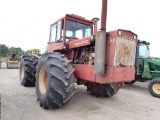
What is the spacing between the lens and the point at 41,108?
474cm

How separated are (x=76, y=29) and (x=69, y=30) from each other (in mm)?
309

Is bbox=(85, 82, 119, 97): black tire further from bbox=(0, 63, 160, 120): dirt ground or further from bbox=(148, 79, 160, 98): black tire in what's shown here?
bbox=(148, 79, 160, 98): black tire

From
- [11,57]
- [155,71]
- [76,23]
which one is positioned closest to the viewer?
[76,23]

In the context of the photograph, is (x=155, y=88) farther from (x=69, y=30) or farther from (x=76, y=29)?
(x=69, y=30)

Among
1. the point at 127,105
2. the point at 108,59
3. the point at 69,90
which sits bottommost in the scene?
the point at 127,105

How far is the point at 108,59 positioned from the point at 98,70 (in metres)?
0.34

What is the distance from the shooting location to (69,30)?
5.75 metres

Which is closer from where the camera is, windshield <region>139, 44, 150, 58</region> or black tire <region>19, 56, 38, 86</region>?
black tire <region>19, 56, 38, 86</region>

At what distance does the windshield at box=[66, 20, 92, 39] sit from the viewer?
5730mm

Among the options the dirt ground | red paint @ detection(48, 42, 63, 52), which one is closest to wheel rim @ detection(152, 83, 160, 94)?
the dirt ground

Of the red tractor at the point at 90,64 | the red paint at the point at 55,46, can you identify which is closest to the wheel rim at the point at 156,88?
the red tractor at the point at 90,64

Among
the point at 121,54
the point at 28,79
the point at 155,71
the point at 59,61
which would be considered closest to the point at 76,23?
the point at 59,61

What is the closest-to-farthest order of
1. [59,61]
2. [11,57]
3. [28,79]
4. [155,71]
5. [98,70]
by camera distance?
[98,70]
[59,61]
[28,79]
[155,71]
[11,57]

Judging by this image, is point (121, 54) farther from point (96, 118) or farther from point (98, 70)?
point (96, 118)
